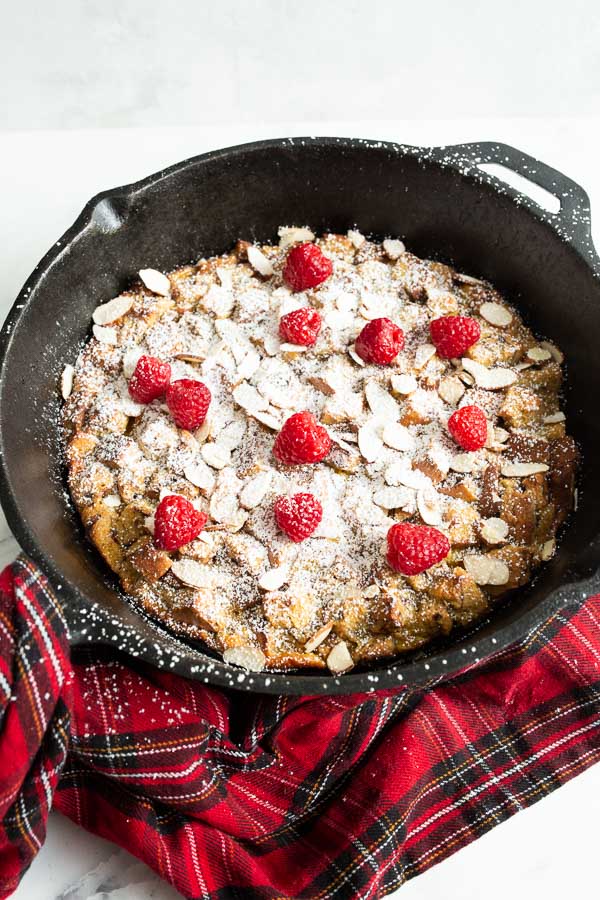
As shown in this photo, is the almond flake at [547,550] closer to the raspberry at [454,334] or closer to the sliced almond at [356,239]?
the raspberry at [454,334]

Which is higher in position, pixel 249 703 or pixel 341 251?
pixel 341 251

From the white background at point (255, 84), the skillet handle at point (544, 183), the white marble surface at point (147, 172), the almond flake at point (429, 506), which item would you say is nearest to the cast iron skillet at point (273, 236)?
the skillet handle at point (544, 183)

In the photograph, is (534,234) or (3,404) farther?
(534,234)

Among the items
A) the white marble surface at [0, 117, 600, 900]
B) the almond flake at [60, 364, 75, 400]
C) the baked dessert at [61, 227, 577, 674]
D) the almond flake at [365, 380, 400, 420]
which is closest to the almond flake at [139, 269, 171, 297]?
the baked dessert at [61, 227, 577, 674]

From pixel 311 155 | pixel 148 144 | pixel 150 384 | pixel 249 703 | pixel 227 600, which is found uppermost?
pixel 148 144

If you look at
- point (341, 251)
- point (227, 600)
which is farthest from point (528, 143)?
point (227, 600)

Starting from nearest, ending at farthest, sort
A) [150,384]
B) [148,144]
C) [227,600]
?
1. [227,600]
2. [150,384]
3. [148,144]

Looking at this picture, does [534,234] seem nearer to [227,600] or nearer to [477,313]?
[477,313]
